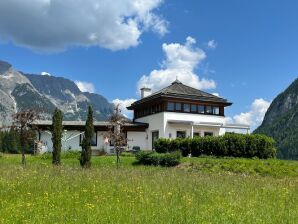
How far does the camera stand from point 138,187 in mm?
15008

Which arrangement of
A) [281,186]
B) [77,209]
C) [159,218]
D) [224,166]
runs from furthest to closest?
[224,166]
[281,186]
[77,209]
[159,218]

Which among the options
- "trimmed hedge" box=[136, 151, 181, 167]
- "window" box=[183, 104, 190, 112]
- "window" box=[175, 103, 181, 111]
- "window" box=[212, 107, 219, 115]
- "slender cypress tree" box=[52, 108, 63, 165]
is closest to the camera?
"trimmed hedge" box=[136, 151, 181, 167]

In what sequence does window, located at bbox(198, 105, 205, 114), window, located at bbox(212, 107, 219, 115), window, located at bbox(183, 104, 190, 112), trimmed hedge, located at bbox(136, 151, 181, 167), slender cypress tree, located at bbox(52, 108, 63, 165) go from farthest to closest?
1. window, located at bbox(212, 107, 219, 115)
2. window, located at bbox(198, 105, 205, 114)
3. window, located at bbox(183, 104, 190, 112)
4. slender cypress tree, located at bbox(52, 108, 63, 165)
5. trimmed hedge, located at bbox(136, 151, 181, 167)

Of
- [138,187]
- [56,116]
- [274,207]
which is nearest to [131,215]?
[274,207]

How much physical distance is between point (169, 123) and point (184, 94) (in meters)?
3.89

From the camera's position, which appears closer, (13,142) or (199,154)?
(199,154)

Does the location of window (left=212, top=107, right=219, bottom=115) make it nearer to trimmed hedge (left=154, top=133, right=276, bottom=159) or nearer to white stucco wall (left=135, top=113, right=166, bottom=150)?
white stucco wall (left=135, top=113, right=166, bottom=150)

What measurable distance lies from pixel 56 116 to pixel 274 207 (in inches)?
976

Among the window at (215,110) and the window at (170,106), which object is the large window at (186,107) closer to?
the window at (170,106)

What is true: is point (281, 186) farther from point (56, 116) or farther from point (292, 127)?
point (292, 127)

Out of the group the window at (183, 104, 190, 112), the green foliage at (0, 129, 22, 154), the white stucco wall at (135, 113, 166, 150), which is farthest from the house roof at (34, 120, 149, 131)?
the green foliage at (0, 129, 22, 154)

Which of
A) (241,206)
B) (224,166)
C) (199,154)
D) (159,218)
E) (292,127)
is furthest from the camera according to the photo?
(292,127)

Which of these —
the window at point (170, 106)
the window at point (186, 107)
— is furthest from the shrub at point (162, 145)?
the window at point (186, 107)

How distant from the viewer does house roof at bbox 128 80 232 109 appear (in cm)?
5304
